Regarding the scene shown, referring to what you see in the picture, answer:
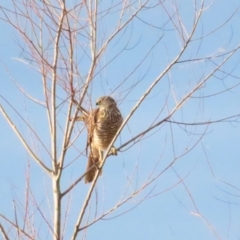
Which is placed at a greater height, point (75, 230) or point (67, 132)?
point (67, 132)

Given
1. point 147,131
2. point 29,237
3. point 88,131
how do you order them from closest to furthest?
1. point 29,237
2. point 147,131
3. point 88,131

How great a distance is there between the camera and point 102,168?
393 centimetres

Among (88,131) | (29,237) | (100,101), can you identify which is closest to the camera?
(29,237)

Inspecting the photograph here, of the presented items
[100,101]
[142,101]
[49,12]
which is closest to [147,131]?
[142,101]

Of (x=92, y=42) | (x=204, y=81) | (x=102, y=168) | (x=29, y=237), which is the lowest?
(x=29, y=237)

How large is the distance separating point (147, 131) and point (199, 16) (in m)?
0.70

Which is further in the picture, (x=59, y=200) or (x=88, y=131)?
(x=88, y=131)

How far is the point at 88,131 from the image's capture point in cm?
428

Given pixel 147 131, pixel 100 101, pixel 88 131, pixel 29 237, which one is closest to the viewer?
pixel 29 237

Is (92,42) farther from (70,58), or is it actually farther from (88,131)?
(88,131)

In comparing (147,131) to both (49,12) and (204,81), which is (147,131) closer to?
(204,81)

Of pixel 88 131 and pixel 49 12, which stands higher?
pixel 49 12

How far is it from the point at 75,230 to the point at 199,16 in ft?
4.41

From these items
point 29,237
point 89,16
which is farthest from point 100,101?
point 29,237
